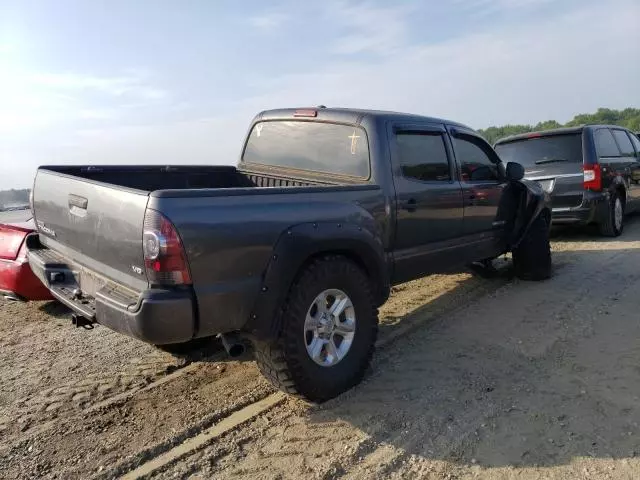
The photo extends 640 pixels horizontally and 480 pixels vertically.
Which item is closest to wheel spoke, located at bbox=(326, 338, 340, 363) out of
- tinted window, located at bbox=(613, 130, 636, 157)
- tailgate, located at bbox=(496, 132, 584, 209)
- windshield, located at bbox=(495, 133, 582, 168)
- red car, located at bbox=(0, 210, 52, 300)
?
red car, located at bbox=(0, 210, 52, 300)

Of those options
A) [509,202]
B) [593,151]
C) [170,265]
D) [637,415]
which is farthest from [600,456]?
[593,151]

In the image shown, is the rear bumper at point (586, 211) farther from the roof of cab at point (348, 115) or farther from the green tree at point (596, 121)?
the green tree at point (596, 121)

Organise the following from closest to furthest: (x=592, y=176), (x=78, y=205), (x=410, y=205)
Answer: (x=78, y=205)
(x=410, y=205)
(x=592, y=176)

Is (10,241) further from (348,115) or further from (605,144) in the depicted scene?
(605,144)

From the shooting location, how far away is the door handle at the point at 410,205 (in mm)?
4221

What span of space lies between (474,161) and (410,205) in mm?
1445

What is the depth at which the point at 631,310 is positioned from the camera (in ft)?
16.5

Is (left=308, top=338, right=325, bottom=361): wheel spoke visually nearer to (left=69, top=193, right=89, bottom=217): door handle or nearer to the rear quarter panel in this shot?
the rear quarter panel

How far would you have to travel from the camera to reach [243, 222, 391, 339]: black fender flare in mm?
3111

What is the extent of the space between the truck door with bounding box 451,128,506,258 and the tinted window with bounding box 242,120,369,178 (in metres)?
1.26

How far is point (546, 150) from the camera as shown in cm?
850

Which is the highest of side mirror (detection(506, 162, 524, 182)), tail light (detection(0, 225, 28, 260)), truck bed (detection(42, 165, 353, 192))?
truck bed (detection(42, 165, 353, 192))

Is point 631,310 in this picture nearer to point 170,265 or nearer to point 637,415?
point 637,415

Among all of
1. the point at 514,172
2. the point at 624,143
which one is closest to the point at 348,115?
the point at 514,172
